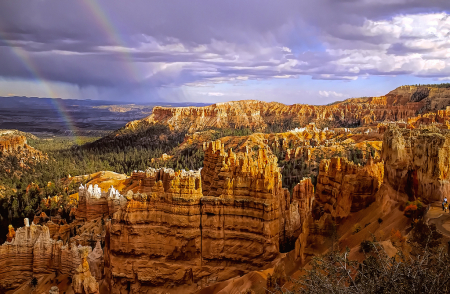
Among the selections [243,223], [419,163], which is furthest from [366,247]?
[419,163]

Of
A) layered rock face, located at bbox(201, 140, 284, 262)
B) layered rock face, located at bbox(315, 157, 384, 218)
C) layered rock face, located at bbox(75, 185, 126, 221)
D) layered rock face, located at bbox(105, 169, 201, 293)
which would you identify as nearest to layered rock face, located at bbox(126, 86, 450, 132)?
layered rock face, located at bbox(75, 185, 126, 221)

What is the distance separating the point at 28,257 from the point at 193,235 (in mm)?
15253

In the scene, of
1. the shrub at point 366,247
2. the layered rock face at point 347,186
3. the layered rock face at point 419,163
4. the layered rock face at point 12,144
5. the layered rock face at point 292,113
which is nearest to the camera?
the shrub at point 366,247

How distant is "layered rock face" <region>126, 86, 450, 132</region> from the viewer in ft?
540

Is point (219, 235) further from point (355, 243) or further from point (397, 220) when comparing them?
point (397, 220)

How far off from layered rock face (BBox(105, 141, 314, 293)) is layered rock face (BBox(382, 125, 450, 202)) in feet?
22.9

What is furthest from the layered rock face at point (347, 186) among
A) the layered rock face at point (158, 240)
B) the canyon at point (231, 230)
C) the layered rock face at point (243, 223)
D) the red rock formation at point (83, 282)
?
the red rock formation at point (83, 282)

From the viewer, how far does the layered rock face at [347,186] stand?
27.6m

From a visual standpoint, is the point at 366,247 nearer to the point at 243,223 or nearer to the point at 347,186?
the point at 243,223

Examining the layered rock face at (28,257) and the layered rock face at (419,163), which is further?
the layered rock face at (28,257)

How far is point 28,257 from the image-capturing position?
29891mm

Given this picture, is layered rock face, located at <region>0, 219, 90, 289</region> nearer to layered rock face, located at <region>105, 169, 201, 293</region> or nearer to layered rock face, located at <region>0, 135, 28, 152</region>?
layered rock face, located at <region>105, 169, 201, 293</region>

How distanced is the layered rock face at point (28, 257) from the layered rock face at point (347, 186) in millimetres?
20483

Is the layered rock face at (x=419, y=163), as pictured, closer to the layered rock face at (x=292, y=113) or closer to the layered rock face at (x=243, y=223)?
the layered rock face at (x=243, y=223)
